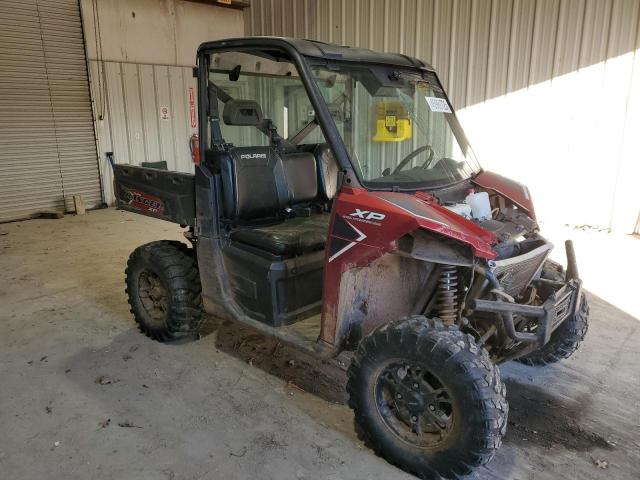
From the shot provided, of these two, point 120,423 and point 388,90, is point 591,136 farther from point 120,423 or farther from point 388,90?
point 120,423

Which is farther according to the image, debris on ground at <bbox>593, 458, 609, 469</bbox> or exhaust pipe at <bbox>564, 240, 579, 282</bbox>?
exhaust pipe at <bbox>564, 240, 579, 282</bbox>

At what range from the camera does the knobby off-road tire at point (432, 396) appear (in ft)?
7.04

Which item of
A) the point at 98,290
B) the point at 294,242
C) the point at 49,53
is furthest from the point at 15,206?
the point at 294,242

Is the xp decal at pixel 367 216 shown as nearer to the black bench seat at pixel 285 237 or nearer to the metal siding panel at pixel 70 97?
the black bench seat at pixel 285 237

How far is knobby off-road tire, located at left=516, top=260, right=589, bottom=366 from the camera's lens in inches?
121

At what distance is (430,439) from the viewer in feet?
7.85

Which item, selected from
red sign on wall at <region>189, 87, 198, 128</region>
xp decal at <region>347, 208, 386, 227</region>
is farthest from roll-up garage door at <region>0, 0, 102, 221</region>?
xp decal at <region>347, 208, 386, 227</region>

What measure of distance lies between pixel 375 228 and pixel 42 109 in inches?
303

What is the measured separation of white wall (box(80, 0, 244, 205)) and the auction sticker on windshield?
7.21 m

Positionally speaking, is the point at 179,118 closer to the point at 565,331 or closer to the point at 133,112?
the point at 133,112

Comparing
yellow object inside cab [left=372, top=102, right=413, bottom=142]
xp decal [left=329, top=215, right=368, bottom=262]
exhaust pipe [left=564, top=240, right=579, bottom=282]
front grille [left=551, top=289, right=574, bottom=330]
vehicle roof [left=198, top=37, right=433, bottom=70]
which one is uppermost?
vehicle roof [left=198, top=37, right=433, bottom=70]

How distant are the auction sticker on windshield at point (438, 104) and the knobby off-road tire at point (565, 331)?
3.86ft

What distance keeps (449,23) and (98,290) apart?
5.94m

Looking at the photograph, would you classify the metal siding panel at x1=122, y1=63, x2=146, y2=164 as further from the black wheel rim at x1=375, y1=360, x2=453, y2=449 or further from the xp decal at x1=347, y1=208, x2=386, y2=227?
the black wheel rim at x1=375, y1=360, x2=453, y2=449
